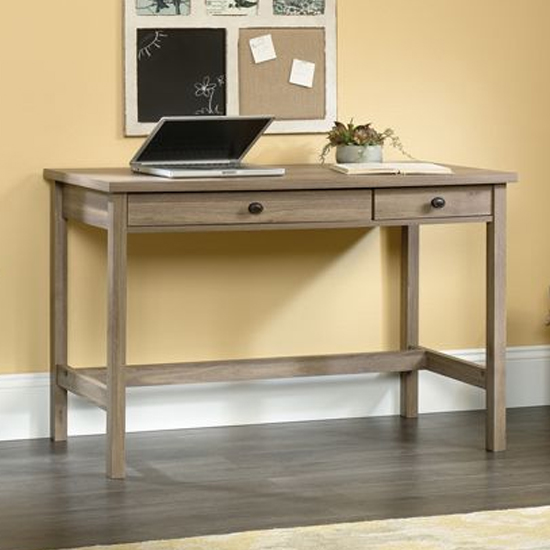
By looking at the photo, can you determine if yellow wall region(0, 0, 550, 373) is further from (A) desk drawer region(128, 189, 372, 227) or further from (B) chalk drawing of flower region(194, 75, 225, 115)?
(A) desk drawer region(128, 189, 372, 227)

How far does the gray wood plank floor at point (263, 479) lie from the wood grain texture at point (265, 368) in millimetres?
199

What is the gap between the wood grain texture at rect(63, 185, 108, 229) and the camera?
159 inches

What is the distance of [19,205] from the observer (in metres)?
4.45

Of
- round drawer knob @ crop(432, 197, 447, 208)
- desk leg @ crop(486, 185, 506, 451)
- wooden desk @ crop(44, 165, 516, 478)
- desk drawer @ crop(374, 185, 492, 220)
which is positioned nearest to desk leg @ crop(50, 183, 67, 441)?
wooden desk @ crop(44, 165, 516, 478)

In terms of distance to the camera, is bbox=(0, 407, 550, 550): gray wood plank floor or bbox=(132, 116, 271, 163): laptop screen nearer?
bbox=(0, 407, 550, 550): gray wood plank floor

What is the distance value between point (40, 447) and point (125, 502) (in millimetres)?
701

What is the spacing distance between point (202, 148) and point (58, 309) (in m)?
0.67

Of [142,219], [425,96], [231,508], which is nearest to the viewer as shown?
[231,508]

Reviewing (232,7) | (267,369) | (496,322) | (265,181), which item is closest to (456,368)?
(496,322)

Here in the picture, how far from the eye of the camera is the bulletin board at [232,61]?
4.48 metres

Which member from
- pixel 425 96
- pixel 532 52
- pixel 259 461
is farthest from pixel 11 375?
pixel 532 52

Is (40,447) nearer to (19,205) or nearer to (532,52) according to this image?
(19,205)

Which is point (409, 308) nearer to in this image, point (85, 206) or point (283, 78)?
point (283, 78)

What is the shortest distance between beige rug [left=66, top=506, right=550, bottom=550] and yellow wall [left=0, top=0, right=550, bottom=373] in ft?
4.26
